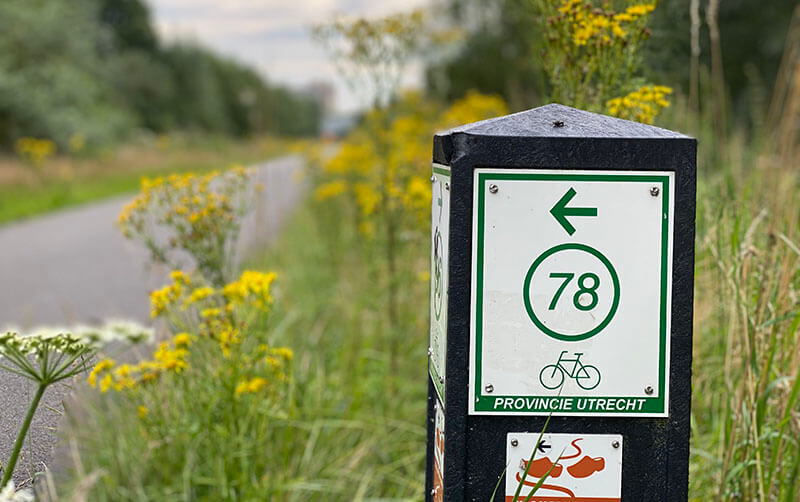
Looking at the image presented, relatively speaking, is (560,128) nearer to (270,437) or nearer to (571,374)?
(571,374)

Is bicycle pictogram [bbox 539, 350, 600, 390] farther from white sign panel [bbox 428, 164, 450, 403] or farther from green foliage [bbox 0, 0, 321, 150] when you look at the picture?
green foliage [bbox 0, 0, 321, 150]

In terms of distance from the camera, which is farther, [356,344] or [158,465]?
[356,344]

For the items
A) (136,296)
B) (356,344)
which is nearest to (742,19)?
(136,296)

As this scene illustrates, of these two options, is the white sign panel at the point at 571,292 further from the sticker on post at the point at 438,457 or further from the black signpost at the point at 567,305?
the sticker on post at the point at 438,457

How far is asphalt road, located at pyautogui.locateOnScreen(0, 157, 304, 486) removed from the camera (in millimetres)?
1484

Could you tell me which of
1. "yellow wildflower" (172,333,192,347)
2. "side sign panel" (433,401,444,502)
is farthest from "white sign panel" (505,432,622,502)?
"yellow wildflower" (172,333,192,347)

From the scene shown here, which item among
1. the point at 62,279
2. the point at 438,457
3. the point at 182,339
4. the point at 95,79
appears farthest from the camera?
the point at 95,79

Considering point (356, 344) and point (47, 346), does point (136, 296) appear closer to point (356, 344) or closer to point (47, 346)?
point (356, 344)

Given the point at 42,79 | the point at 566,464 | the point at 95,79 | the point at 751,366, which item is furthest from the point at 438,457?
the point at 95,79

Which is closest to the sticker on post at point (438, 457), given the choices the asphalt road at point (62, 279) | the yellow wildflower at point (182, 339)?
the asphalt road at point (62, 279)

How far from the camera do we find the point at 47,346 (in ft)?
4.58

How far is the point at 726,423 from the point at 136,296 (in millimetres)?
5820

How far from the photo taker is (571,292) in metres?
1.46

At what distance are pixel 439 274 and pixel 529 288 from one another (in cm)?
23
